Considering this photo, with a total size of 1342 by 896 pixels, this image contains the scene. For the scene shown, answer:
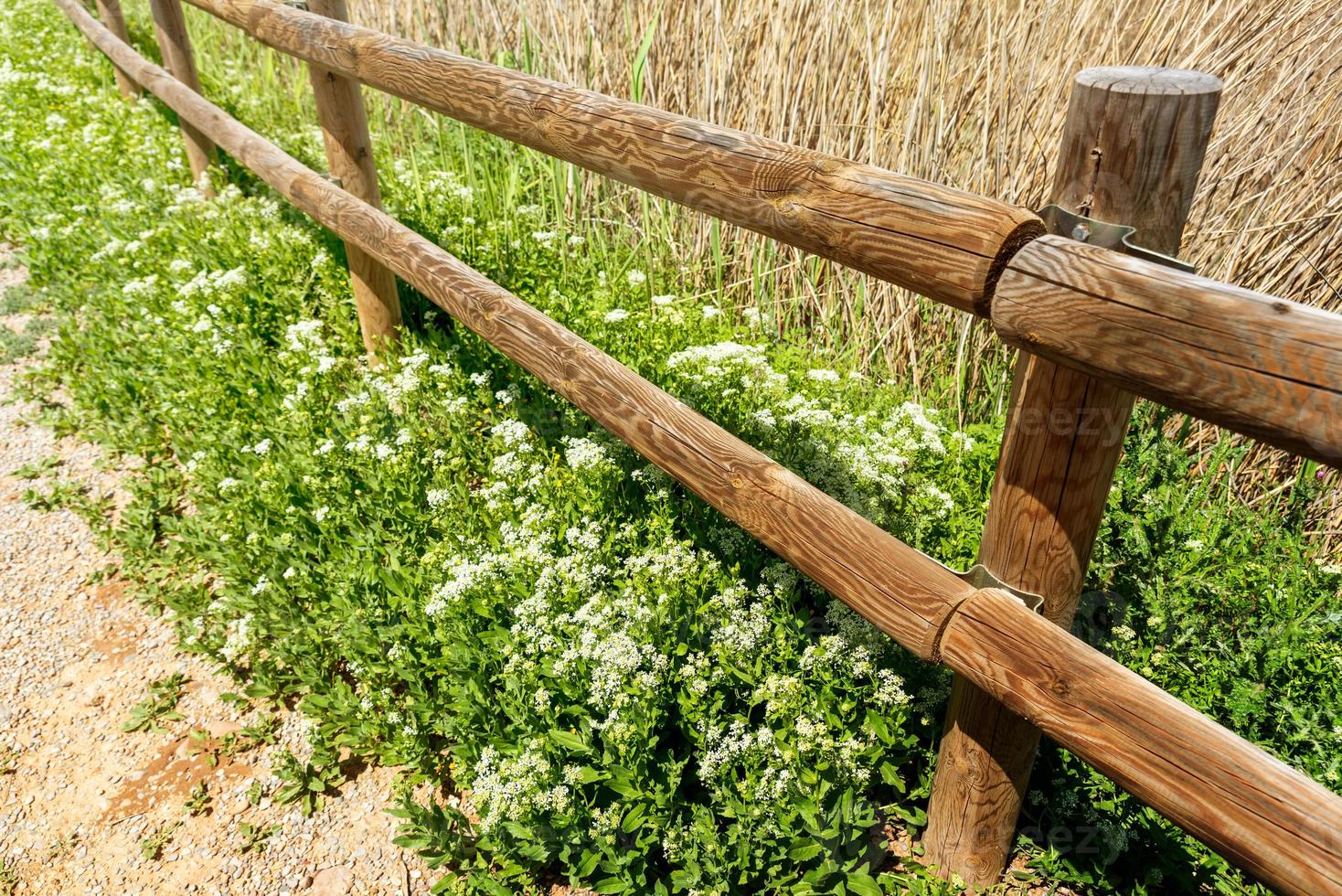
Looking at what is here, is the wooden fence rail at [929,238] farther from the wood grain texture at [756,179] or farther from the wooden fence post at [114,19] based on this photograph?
the wooden fence post at [114,19]

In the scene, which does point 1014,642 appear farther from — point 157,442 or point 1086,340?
point 157,442

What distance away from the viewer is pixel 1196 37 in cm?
348

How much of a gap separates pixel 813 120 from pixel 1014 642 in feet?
10.4

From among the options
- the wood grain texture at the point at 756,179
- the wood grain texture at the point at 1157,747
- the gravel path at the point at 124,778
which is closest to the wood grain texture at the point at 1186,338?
the wood grain texture at the point at 756,179

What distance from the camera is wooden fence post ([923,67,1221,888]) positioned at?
1.51m

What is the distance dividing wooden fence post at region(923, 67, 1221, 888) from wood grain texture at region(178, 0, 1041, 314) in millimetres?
179

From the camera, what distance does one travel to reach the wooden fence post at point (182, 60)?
A: 593 centimetres

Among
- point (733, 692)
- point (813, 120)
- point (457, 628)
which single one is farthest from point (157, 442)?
point (813, 120)

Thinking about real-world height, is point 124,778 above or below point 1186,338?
below

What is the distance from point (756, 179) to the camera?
207 centimetres

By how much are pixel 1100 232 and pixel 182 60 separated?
6.61 m

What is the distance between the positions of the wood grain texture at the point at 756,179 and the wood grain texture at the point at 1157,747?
2.26 feet

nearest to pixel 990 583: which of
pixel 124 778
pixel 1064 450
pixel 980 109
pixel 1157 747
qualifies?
pixel 1064 450

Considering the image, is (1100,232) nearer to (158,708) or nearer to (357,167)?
(158,708)
